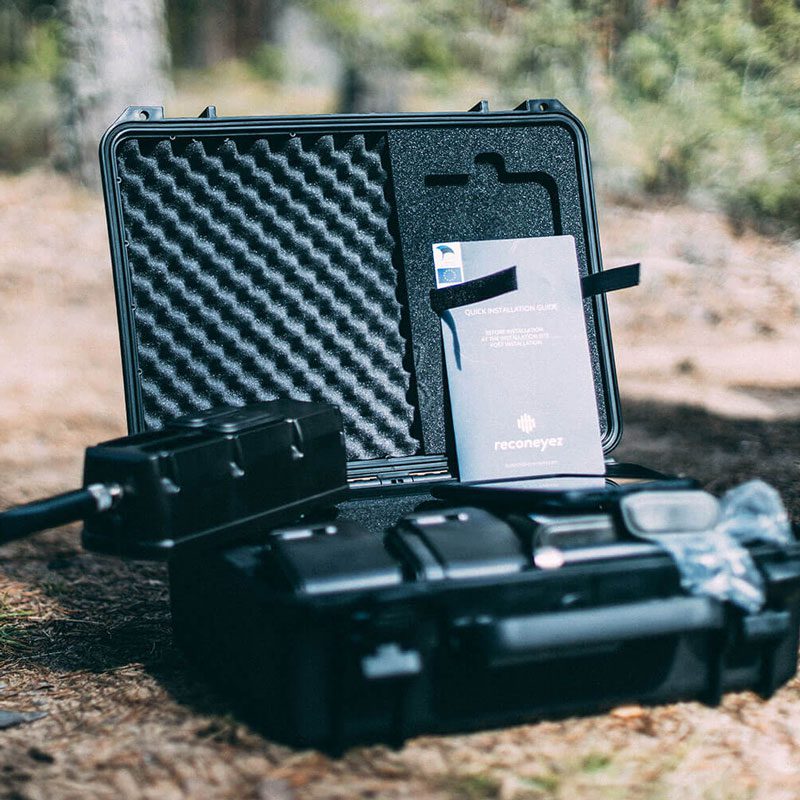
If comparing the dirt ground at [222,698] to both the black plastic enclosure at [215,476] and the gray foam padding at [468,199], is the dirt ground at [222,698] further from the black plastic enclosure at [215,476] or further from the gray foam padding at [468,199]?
the gray foam padding at [468,199]

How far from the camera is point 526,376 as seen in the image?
2.28 metres

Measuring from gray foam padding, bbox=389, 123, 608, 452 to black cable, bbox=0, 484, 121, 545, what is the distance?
3.04ft

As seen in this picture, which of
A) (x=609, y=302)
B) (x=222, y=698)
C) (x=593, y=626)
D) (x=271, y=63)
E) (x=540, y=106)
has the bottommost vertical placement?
(x=222, y=698)

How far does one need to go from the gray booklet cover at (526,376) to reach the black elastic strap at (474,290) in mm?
27

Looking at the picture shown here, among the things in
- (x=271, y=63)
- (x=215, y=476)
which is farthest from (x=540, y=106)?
(x=271, y=63)

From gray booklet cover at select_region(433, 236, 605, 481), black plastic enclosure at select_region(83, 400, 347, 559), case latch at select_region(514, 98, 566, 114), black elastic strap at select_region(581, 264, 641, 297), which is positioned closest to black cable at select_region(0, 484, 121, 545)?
black plastic enclosure at select_region(83, 400, 347, 559)

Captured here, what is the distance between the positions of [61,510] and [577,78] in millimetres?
8600

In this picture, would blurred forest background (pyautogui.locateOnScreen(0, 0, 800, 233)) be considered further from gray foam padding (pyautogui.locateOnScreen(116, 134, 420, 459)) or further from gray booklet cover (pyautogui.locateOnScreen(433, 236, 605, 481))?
gray foam padding (pyautogui.locateOnScreen(116, 134, 420, 459))

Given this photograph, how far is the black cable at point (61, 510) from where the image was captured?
1549 mm

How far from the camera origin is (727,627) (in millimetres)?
1615

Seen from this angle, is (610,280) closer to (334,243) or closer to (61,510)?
(334,243)

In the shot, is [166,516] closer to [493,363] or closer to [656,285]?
[493,363]

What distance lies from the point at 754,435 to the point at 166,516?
309 centimetres

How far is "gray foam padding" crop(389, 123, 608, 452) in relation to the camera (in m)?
2.33
